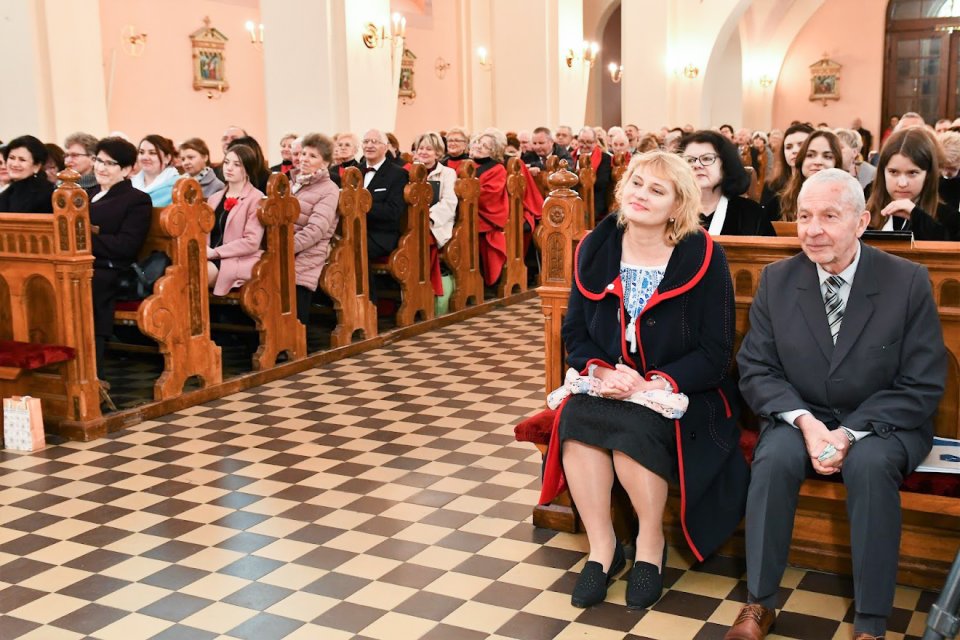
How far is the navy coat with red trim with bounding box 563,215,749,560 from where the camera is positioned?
11.3 ft

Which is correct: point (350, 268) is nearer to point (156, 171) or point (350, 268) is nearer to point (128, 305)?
point (156, 171)

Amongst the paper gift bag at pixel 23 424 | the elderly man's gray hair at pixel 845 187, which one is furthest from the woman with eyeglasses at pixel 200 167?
the elderly man's gray hair at pixel 845 187

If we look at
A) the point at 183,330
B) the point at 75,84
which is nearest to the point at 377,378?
the point at 183,330

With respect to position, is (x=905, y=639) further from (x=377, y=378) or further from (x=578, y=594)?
(x=377, y=378)

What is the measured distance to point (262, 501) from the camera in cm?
442

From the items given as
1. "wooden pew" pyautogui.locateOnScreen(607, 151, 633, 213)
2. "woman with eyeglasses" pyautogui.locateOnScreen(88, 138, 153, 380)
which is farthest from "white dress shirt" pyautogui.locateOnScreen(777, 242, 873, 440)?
"wooden pew" pyautogui.locateOnScreen(607, 151, 633, 213)

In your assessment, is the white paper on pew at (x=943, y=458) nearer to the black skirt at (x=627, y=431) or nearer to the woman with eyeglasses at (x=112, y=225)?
the black skirt at (x=627, y=431)

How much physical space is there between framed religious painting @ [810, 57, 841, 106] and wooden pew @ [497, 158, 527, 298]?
17213 millimetres

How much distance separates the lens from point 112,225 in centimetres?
587

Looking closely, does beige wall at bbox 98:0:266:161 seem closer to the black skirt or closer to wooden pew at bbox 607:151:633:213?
wooden pew at bbox 607:151:633:213

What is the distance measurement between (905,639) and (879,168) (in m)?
2.06

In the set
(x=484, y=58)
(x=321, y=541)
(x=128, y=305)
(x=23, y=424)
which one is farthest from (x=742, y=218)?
(x=484, y=58)

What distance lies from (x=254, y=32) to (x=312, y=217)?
29.3ft

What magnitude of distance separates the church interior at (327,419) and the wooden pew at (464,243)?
0.8 inches
